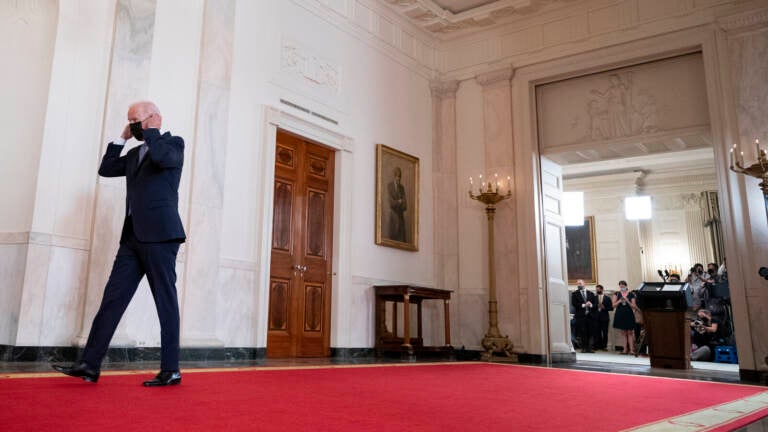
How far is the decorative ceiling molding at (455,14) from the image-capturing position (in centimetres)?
891

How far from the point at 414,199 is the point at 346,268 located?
186 centimetres

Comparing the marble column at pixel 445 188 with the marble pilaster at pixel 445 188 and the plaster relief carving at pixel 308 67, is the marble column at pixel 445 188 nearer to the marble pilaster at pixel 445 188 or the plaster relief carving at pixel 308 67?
the marble pilaster at pixel 445 188

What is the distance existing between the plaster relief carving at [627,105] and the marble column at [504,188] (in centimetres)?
55

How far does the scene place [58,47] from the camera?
5.21 m

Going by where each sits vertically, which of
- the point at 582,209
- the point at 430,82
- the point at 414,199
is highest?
the point at 430,82

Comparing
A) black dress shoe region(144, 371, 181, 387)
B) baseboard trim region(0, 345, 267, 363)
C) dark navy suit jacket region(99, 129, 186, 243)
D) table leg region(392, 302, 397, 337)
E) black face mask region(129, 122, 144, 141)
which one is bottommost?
black dress shoe region(144, 371, 181, 387)

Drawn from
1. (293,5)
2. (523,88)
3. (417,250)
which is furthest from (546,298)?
(293,5)

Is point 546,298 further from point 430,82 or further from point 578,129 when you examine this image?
point 430,82

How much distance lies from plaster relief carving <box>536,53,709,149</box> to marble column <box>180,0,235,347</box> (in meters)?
4.89

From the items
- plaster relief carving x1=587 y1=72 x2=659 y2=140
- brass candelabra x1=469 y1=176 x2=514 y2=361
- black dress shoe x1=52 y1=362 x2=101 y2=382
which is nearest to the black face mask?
black dress shoe x1=52 y1=362 x2=101 y2=382

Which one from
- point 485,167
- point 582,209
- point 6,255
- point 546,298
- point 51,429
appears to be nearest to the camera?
point 51,429

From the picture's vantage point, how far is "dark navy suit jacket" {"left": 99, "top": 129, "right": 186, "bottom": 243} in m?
3.32

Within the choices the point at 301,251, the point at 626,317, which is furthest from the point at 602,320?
the point at 301,251

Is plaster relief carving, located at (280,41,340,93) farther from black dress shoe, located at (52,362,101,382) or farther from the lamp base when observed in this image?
black dress shoe, located at (52,362,101,382)
